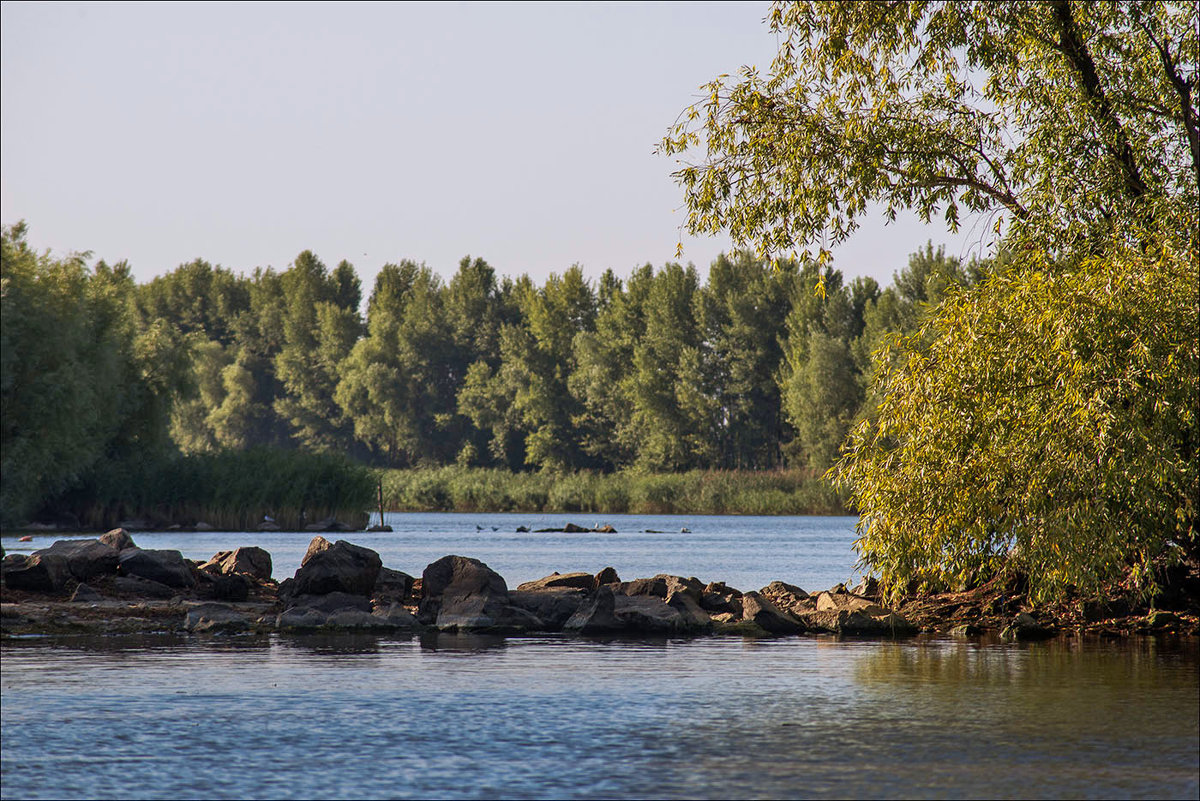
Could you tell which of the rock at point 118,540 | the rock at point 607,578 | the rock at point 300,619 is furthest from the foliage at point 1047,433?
the rock at point 118,540

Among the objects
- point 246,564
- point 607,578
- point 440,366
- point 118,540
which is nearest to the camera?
point 607,578

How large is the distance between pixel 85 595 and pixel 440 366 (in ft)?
342

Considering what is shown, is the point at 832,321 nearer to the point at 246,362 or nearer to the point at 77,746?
the point at 246,362

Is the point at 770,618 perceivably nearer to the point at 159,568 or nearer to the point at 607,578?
the point at 607,578

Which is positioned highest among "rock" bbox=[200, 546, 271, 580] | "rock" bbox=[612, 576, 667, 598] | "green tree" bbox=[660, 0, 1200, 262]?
"green tree" bbox=[660, 0, 1200, 262]

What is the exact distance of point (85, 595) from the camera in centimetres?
2486

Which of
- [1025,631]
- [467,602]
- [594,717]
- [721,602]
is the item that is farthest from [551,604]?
[594,717]

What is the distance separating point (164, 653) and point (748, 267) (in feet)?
292

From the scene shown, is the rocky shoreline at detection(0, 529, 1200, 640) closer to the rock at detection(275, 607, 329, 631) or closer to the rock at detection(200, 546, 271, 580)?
the rock at detection(275, 607, 329, 631)

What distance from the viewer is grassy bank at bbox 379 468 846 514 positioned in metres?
88.9

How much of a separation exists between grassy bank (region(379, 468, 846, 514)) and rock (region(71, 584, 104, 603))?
62690 millimetres

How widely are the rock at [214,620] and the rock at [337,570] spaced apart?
154 centimetres

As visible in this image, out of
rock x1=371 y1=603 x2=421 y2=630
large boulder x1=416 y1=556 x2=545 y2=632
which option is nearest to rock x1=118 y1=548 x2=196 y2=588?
rock x1=371 y1=603 x2=421 y2=630

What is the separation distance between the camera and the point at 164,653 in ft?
65.5
